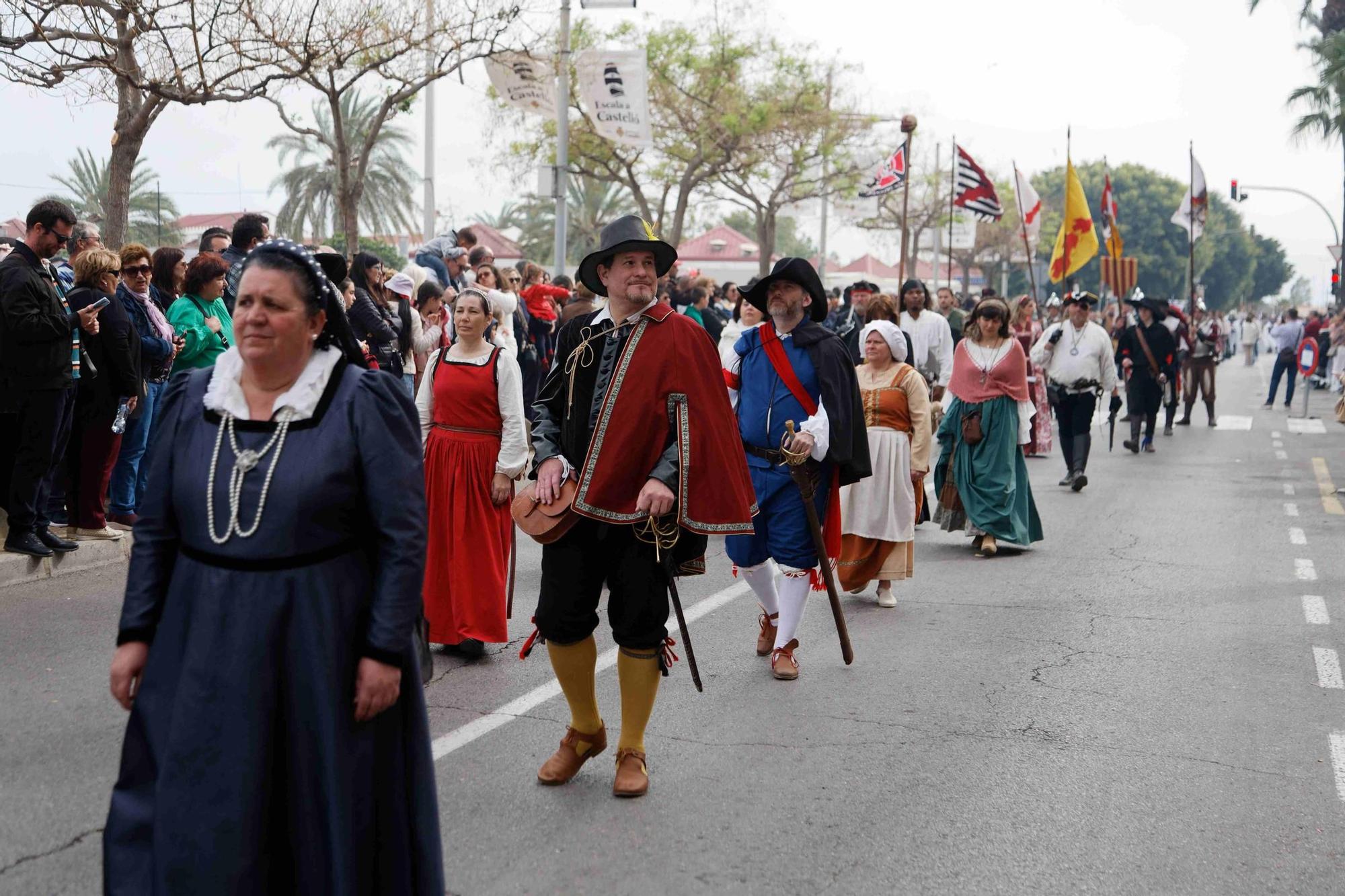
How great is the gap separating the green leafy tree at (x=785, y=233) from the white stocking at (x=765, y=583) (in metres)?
105

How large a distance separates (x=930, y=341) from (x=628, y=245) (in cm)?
769

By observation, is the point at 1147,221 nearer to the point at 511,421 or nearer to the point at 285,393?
the point at 511,421

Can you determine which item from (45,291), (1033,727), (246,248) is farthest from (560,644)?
(246,248)

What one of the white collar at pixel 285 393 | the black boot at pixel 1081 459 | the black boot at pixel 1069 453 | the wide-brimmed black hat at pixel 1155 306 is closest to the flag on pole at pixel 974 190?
the wide-brimmed black hat at pixel 1155 306

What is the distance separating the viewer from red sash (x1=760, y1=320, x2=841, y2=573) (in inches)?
254

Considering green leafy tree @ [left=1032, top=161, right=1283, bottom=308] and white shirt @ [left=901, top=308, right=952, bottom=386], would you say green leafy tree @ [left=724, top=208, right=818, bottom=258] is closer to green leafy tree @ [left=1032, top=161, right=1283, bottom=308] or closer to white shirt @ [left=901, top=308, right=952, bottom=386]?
green leafy tree @ [left=1032, top=161, right=1283, bottom=308]

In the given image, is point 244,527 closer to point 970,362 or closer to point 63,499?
point 63,499

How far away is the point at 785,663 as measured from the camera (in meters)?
6.39

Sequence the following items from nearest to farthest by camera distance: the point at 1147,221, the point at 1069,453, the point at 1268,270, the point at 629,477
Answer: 1. the point at 629,477
2. the point at 1069,453
3. the point at 1147,221
4. the point at 1268,270

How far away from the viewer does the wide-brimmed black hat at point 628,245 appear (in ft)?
15.7

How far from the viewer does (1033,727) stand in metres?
5.67

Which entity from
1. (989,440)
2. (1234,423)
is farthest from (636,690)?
(1234,423)

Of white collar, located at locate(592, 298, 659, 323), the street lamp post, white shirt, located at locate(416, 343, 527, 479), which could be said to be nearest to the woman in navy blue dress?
white collar, located at locate(592, 298, 659, 323)

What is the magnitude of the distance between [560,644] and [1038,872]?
169 centimetres
